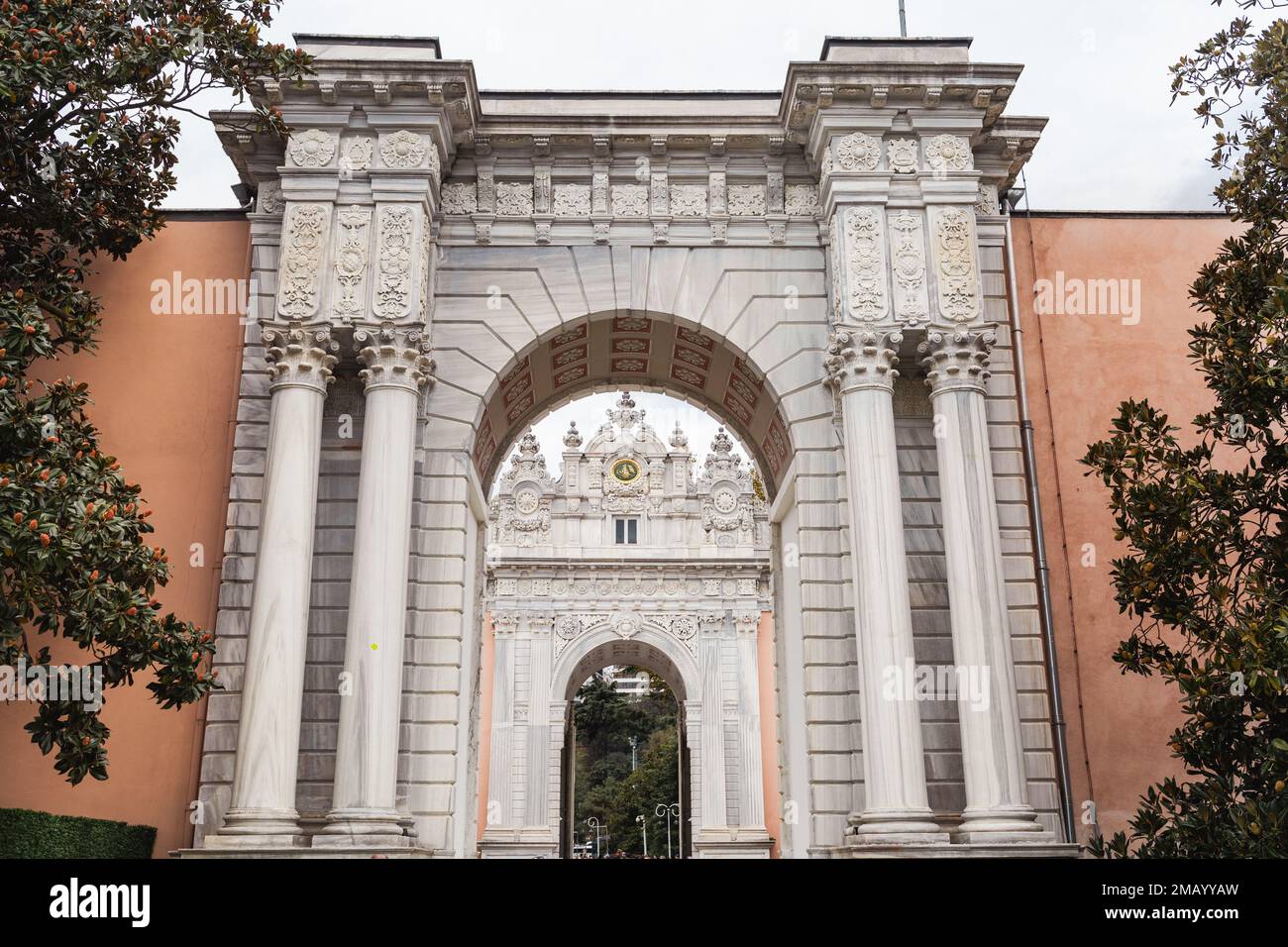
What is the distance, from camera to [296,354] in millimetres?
13914

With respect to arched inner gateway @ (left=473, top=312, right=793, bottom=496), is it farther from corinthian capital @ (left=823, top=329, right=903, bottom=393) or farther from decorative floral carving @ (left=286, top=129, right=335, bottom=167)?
decorative floral carving @ (left=286, top=129, right=335, bottom=167)

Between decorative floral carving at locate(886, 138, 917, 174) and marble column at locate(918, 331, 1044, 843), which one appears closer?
marble column at locate(918, 331, 1044, 843)

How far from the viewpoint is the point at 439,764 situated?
1385cm

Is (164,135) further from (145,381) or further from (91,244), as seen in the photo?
(145,381)

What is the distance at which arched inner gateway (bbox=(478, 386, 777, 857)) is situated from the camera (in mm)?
39406

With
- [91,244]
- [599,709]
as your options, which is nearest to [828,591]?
[91,244]

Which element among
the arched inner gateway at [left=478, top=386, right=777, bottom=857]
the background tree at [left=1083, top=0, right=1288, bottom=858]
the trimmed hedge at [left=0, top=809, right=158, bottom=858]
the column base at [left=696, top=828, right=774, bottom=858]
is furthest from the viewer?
the arched inner gateway at [left=478, top=386, right=777, bottom=857]

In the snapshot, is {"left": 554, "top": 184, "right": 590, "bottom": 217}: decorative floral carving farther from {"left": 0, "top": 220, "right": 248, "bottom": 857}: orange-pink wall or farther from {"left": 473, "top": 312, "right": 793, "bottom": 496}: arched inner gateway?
{"left": 0, "top": 220, "right": 248, "bottom": 857}: orange-pink wall

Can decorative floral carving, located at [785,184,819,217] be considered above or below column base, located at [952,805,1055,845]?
above

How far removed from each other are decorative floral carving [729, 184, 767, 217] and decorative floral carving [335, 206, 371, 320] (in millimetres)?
5057

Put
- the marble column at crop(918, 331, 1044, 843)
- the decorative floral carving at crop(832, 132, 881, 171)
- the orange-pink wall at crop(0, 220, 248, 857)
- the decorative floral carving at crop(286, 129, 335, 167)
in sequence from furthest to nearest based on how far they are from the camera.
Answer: the decorative floral carving at crop(832, 132, 881, 171)
the decorative floral carving at crop(286, 129, 335, 167)
the orange-pink wall at crop(0, 220, 248, 857)
the marble column at crop(918, 331, 1044, 843)

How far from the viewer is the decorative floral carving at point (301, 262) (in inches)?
556

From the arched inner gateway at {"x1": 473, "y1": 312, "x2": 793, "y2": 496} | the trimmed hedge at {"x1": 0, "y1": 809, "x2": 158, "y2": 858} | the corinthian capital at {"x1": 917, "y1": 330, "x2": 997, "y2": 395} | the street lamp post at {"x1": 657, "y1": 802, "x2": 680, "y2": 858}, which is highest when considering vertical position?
the arched inner gateway at {"x1": 473, "y1": 312, "x2": 793, "y2": 496}

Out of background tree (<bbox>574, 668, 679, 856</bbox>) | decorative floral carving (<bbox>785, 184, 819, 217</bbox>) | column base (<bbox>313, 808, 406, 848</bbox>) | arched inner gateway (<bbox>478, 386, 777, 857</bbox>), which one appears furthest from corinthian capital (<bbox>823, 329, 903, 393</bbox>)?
background tree (<bbox>574, 668, 679, 856</bbox>)
